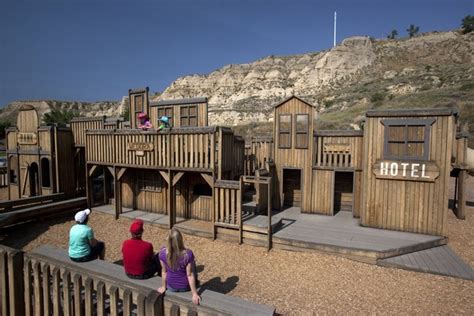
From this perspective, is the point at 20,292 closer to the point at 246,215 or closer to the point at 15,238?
the point at 246,215

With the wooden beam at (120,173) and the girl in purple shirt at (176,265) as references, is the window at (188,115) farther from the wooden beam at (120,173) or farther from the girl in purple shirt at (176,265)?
the girl in purple shirt at (176,265)

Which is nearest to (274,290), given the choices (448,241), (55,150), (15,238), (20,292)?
(20,292)

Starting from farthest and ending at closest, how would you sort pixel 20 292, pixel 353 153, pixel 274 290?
pixel 353 153
pixel 274 290
pixel 20 292

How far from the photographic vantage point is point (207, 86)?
92.3 m

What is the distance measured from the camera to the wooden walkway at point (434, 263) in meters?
6.79

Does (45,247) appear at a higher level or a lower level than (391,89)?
lower

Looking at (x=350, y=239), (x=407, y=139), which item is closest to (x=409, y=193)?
(x=407, y=139)

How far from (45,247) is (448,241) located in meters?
11.9

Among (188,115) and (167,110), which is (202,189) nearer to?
(188,115)

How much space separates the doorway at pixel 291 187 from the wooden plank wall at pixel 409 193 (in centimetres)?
356

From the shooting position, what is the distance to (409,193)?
31.0 ft

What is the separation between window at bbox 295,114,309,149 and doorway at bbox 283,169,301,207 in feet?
5.14

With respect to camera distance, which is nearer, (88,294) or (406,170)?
(88,294)

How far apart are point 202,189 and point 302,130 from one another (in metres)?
5.15
